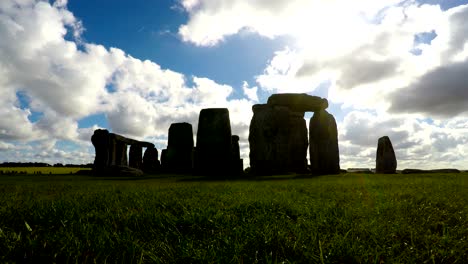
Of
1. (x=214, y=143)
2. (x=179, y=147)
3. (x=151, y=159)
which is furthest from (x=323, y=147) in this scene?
(x=151, y=159)

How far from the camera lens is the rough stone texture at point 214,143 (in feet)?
78.6

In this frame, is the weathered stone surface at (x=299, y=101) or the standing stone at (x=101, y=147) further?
the weathered stone surface at (x=299, y=101)

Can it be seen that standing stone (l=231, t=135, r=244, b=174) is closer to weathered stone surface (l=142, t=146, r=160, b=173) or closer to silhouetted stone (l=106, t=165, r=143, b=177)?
weathered stone surface (l=142, t=146, r=160, b=173)

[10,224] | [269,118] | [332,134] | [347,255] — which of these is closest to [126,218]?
[10,224]

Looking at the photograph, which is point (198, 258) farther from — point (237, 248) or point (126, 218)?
point (126, 218)

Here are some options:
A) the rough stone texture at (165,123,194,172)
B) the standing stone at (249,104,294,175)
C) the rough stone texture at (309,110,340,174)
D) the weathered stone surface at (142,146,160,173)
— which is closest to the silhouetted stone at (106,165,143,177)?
the rough stone texture at (165,123,194,172)

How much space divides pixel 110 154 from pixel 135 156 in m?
7.58

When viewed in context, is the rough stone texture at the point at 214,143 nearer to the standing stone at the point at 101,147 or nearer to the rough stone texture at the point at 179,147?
the rough stone texture at the point at 179,147

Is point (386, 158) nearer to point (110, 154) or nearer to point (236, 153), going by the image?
point (236, 153)

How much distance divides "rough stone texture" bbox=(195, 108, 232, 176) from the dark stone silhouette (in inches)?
168

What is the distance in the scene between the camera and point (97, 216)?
350 cm

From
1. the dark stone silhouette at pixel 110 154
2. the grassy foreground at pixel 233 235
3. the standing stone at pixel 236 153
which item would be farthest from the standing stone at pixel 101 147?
the grassy foreground at pixel 233 235

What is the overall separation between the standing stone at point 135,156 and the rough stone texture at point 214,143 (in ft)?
40.4

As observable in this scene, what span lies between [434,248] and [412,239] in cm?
29
